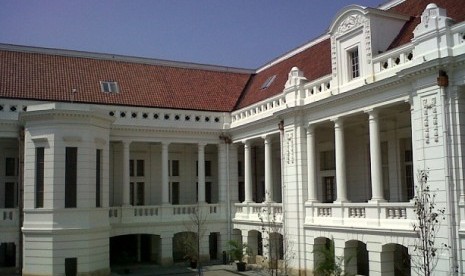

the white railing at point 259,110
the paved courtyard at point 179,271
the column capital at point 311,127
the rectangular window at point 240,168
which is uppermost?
the white railing at point 259,110

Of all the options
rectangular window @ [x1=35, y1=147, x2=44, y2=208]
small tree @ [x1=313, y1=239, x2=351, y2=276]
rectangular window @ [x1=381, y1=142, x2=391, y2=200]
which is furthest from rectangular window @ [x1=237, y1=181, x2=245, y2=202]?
rectangular window @ [x1=35, y1=147, x2=44, y2=208]

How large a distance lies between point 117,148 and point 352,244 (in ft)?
52.5

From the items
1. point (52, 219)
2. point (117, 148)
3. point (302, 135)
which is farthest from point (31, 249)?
point (302, 135)

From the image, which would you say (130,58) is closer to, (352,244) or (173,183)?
(173,183)

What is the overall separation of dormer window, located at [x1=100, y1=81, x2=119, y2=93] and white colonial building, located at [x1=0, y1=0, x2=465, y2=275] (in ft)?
0.47

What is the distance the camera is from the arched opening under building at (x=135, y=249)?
31480mm

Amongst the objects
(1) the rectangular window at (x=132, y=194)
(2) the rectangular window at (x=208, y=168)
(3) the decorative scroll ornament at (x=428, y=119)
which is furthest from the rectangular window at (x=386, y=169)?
(1) the rectangular window at (x=132, y=194)

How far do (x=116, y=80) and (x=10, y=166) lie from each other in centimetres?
828

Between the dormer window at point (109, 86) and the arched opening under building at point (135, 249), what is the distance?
29.7 feet

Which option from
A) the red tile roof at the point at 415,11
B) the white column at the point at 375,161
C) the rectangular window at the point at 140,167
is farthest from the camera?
the rectangular window at the point at 140,167

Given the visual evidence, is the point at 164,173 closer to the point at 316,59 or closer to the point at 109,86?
the point at 109,86

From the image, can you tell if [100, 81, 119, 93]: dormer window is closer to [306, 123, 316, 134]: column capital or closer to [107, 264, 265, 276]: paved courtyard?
[107, 264, 265, 276]: paved courtyard

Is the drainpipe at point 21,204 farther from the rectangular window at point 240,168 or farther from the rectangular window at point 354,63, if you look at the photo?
the rectangular window at point 354,63

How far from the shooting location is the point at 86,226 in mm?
25484
